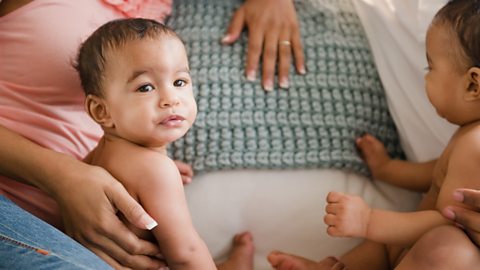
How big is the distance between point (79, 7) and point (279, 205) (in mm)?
490

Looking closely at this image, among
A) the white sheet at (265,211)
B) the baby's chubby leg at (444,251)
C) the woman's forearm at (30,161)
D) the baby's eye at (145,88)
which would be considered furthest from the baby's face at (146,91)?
the baby's chubby leg at (444,251)

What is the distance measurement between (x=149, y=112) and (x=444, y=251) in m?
0.45

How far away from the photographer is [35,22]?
3.74 feet

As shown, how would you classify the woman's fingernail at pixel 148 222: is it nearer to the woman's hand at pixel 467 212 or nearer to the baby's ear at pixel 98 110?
the baby's ear at pixel 98 110

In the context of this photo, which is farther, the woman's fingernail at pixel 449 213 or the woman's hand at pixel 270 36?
the woman's hand at pixel 270 36

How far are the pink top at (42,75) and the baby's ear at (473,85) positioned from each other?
2.05ft

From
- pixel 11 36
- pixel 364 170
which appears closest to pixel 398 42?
pixel 364 170

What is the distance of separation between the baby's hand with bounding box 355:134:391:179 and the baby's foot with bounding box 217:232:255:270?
0.26 m

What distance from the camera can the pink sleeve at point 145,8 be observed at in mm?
1230

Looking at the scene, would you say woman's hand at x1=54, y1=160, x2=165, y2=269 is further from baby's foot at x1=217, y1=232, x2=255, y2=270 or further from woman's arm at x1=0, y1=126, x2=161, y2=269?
baby's foot at x1=217, y1=232, x2=255, y2=270

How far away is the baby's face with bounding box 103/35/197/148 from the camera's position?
0.98 m

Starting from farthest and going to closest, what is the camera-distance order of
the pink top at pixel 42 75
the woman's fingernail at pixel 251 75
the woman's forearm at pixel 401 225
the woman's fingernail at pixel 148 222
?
the woman's fingernail at pixel 251 75, the pink top at pixel 42 75, the woman's forearm at pixel 401 225, the woman's fingernail at pixel 148 222

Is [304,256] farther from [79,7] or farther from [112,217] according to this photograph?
[79,7]

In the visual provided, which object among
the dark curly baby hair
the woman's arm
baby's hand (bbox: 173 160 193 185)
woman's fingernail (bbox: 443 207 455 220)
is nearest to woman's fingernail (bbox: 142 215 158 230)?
the woman's arm
